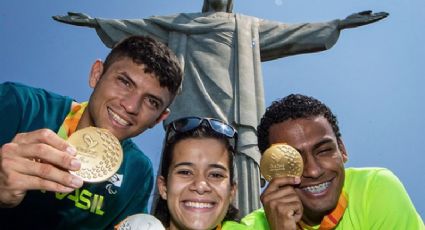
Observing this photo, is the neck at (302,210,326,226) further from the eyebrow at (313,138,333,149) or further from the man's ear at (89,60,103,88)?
the man's ear at (89,60,103,88)

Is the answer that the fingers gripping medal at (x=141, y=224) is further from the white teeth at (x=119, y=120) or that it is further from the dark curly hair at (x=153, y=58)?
the dark curly hair at (x=153, y=58)

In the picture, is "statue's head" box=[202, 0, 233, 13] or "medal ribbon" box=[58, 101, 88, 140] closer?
"medal ribbon" box=[58, 101, 88, 140]

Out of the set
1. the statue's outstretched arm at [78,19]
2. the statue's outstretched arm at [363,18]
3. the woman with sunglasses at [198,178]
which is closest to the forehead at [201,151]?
the woman with sunglasses at [198,178]

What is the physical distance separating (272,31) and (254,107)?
1.60 m

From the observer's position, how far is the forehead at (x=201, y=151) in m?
3.00

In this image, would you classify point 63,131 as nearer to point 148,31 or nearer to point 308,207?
point 308,207

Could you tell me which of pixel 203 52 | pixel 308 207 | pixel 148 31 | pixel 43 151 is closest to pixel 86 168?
pixel 43 151

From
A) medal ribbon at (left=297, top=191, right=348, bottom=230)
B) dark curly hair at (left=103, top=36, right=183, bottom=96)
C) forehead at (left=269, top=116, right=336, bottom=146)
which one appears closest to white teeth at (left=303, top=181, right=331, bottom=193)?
medal ribbon at (left=297, top=191, right=348, bottom=230)

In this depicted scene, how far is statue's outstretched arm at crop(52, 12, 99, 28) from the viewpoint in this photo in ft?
27.6

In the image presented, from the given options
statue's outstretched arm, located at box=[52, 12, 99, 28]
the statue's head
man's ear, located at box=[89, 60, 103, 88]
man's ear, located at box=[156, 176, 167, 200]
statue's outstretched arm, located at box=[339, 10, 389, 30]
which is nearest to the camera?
man's ear, located at box=[156, 176, 167, 200]

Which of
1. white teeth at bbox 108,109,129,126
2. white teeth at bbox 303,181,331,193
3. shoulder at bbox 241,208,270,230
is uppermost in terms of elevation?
white teeth at bbox 108,109,129,126

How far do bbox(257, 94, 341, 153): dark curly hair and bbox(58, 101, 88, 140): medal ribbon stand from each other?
1.23 metres

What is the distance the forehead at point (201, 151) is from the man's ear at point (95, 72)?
0.65 meters

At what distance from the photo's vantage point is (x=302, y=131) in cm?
317
